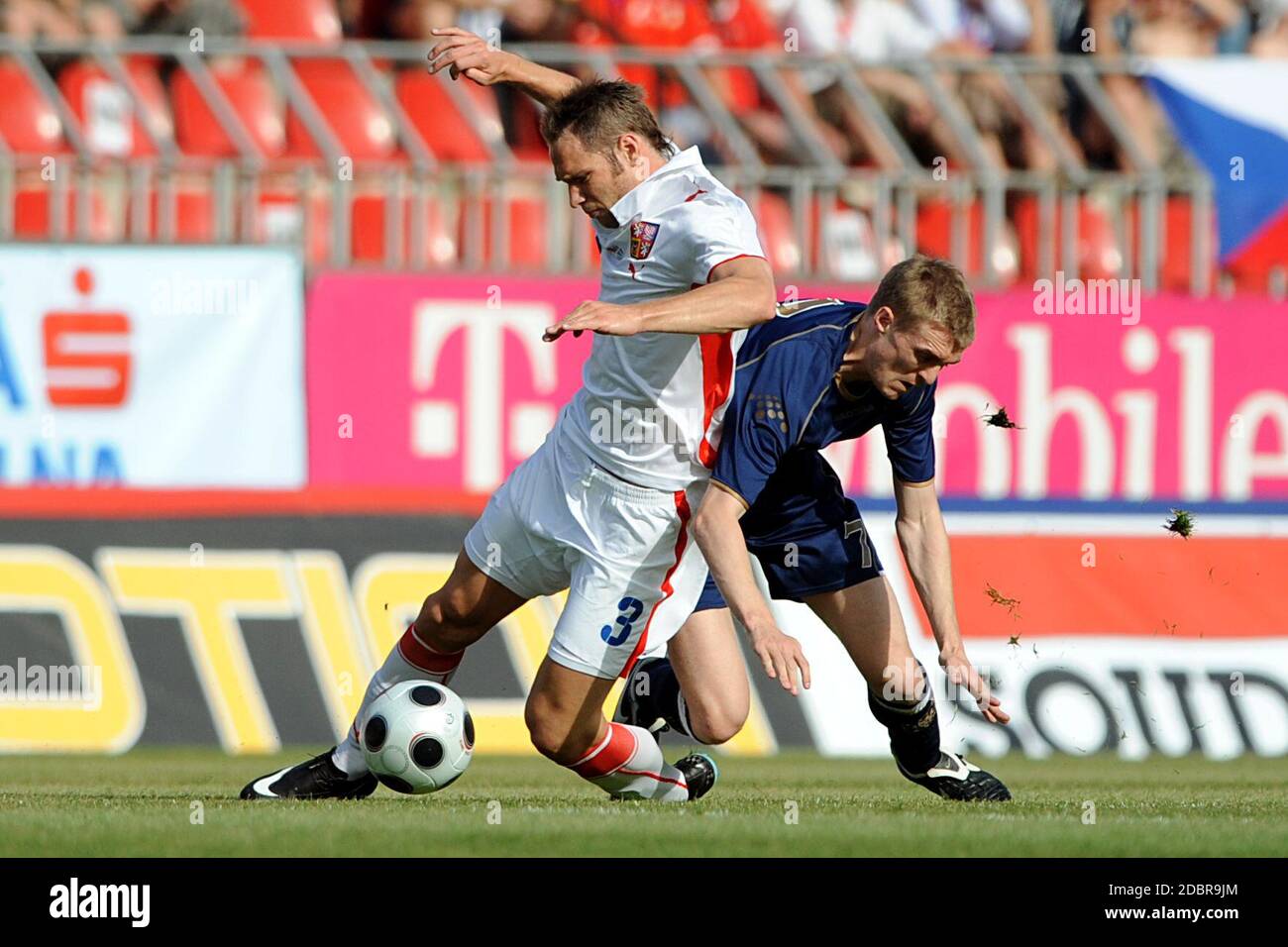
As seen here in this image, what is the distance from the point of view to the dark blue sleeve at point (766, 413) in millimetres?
7078

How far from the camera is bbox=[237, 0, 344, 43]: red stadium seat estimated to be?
1591cm

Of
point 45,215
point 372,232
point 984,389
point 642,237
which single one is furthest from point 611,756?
point 45,215

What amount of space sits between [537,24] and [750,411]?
890cm

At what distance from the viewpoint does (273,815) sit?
700 cm

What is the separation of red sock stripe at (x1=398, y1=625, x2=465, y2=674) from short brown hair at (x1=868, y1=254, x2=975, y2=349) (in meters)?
2.06

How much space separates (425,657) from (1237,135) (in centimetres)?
896

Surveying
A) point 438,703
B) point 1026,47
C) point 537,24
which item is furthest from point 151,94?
point 438,703

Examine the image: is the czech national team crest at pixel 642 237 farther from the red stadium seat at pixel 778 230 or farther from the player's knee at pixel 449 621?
the red stadium seat at pixel 778 230

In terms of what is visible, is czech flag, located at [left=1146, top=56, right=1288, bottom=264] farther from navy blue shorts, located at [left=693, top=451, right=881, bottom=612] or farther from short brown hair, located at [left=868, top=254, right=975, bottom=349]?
short brown hair, located at [left=868, top=254, right=975, bottom=349]

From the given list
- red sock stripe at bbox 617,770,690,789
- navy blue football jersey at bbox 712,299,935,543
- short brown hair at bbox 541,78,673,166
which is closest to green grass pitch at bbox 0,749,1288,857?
red sock stripe at bbox 617,770,690,789

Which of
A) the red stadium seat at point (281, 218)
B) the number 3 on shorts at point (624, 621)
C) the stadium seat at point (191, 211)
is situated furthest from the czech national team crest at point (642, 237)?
the stadium seat at point (191, 211)

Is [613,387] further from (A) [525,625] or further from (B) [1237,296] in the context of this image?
(B) [1237,296]

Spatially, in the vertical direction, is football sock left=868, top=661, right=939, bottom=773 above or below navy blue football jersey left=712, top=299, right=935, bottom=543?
below

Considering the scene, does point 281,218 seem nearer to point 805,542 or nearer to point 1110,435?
point 1110,435
